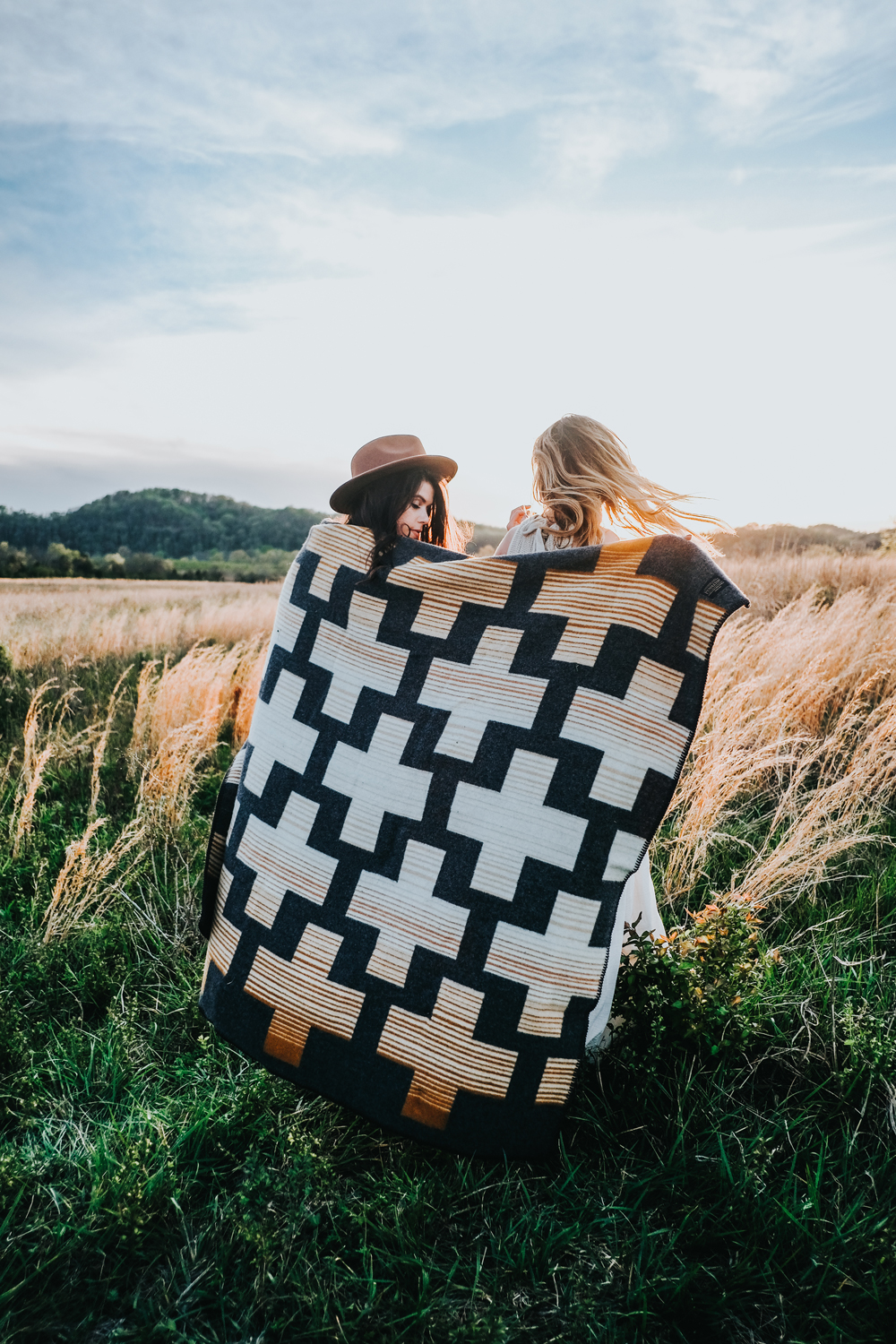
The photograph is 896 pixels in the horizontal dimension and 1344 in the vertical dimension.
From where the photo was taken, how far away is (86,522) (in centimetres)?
3588

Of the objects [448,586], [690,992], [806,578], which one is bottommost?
[690,992]

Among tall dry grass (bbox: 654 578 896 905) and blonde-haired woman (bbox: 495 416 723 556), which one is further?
tall dry grass (bbox: 654 578 896 905)

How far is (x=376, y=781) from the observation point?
1900mm

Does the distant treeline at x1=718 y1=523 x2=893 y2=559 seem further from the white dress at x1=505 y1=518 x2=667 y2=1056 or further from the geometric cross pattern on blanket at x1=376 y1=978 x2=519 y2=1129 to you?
the geometric cross pattern on blanket at x1=376 y1=978 x2=519 y2=1129

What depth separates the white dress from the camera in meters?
1.89

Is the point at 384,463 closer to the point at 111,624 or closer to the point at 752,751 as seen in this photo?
the point at 752,751

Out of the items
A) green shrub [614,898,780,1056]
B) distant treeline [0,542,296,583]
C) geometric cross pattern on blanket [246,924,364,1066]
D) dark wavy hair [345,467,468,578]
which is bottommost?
distant treeline [0,542,296,583]

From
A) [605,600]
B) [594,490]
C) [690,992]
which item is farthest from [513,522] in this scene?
[690,992]

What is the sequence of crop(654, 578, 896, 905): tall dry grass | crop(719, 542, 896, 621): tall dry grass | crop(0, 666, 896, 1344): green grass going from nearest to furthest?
crop(0, 666, 896, 1344): green grass
crop(654, 578, 896, 905): tall dry grass
crop(719, 542, 896, 621): tall dry grass

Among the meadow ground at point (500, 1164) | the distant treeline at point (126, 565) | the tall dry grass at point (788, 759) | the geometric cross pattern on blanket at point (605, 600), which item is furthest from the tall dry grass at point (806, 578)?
the distant treeline at point (126, 565)

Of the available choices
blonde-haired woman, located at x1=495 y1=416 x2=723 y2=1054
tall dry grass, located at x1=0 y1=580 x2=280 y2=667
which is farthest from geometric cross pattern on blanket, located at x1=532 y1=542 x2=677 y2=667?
tall dry grass, located at x1=0 y1=580 x2=280 y2=667

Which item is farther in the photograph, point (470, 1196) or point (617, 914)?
point (617, 914)

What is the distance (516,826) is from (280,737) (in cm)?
78

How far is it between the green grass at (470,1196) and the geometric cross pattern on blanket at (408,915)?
18.9 inches
